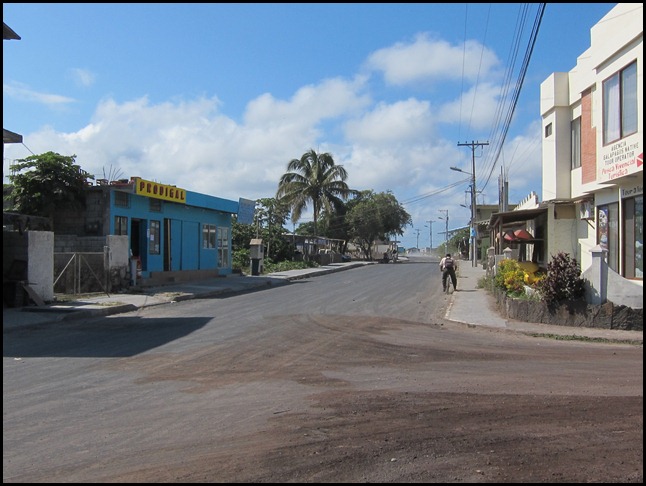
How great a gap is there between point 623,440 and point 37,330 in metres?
13.0

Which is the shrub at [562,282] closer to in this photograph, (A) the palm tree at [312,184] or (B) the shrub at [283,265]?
(B) the shrub at [283,265]

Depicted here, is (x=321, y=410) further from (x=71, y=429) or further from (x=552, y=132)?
(x=552, y=132)

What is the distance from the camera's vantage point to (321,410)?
22.7 ft

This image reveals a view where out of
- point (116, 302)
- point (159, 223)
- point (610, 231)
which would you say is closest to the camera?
point (610, 231)

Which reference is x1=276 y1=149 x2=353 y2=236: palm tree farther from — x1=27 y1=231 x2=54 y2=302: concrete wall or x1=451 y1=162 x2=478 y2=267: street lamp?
x1=27 y1=231 x2=54 y2=302: concrete wall

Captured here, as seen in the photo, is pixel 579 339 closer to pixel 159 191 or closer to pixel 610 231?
pixel 610 231

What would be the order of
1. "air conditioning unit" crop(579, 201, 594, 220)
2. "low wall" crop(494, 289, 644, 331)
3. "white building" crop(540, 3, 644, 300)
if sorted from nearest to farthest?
"low wall" crop(494, 289, 644, 331) → "white building" crop(540, 3, 644, 300) → "air conditioning unit" crop(579, 201, 594, 220)

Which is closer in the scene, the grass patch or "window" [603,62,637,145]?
the grass patch

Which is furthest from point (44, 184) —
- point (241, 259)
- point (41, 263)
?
point (241, 259)

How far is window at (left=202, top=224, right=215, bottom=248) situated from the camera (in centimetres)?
3303

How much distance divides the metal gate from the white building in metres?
16.7

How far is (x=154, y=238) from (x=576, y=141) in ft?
59.7

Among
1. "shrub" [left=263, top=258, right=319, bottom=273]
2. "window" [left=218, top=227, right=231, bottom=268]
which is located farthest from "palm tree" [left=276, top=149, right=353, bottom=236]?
"window" [left=218, top=227, right=231, bottom=268]

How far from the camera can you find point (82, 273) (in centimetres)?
2297
